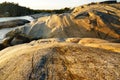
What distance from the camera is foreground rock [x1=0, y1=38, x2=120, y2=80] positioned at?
4.66 metres

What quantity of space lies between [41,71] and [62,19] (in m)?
9.31

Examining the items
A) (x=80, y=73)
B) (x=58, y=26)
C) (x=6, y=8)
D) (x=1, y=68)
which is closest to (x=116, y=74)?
(x=80, y=73)

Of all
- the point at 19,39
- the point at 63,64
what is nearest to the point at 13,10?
the point at 19,39

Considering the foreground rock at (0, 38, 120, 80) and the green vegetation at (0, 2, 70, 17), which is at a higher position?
the foreground rock at (0, 38, 120, 80)

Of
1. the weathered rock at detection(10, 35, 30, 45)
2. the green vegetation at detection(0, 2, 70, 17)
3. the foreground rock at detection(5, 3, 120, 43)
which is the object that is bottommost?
the green vegetation at detection(0, 2, 70, 17)

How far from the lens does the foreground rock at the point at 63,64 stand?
4.66 metres

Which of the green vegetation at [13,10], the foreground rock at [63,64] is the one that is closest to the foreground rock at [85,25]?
the foreground rock at [63,64]

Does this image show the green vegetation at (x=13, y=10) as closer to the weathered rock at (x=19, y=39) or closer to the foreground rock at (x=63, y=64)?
the weathered rock at (x=19, y=39)

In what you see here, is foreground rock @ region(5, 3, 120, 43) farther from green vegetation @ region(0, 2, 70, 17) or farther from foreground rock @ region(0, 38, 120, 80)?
green vegetation @ region(0, 2, 70, 17)

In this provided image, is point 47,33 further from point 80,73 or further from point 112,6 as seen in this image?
point 80,73

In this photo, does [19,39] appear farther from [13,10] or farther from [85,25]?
[13,10]

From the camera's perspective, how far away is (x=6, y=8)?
3984cm

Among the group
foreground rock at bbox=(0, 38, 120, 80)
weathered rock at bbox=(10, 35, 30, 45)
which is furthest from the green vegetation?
foreground rock at bbox=(0, 38, 120, 80)

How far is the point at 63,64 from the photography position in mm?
5105
